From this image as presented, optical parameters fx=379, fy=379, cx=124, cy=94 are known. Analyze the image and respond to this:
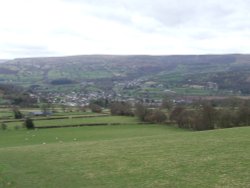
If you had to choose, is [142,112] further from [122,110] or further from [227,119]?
[227,119]

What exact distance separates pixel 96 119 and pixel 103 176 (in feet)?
239

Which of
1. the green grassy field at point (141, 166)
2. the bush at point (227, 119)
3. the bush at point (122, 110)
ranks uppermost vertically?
the green grassy field at point (141, 166)

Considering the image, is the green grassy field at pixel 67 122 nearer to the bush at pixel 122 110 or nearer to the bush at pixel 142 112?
the bush at pixel 142 112

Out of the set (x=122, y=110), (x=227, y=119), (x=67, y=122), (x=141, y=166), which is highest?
(x=141, y=166)

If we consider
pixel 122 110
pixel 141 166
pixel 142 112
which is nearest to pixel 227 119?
pixel 142 112

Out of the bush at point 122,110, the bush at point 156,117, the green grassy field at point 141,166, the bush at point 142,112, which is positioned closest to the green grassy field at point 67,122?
the bush at point 142,112

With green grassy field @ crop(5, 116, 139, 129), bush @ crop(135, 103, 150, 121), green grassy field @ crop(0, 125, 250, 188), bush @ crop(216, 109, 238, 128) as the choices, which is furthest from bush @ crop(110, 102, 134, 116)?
green grassy field @ crop(0, 125, 250, 188)

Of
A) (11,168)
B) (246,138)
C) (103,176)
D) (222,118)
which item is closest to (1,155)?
(11,168)

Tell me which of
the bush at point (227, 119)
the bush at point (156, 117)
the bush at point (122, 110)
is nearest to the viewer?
the bush at point (227, 119)

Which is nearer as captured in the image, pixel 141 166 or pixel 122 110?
pixel 141 166

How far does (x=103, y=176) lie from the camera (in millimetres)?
20859

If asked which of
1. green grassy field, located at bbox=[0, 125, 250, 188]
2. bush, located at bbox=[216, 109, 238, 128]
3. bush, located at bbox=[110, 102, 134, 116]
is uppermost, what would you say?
green grassy field, located at bbox=[0, 125, 250, 188]

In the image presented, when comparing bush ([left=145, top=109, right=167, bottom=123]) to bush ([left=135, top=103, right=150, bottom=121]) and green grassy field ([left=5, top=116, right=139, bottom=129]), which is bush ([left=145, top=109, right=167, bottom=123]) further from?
green grassy field ([left=5, top=116, right=139, bottom=129])

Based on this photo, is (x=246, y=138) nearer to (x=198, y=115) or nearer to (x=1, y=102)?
(x=198, y=115)
